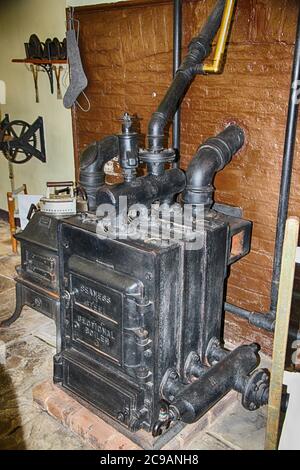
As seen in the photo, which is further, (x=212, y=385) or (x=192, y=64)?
(x=192, y=64)

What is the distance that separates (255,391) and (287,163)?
1151 mm

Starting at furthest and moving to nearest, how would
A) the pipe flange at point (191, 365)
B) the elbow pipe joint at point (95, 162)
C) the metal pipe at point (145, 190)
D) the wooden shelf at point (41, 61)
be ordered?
the wooden shelf at point (41, 61), the elbow pipe joint at point (95, 162), the pipe flange at point (191, 365), the metal pipe at point (145, 190)

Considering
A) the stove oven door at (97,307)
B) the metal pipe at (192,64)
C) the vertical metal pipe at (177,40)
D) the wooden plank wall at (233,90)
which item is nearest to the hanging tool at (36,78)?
the wooden plank wall at (233,90)

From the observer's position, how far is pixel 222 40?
2.25 metres

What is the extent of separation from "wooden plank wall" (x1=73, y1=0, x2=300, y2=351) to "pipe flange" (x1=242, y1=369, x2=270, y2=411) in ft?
2.34

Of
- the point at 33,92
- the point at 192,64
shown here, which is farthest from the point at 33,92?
the point at 192,64

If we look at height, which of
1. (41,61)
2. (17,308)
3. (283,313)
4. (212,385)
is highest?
(41,61)

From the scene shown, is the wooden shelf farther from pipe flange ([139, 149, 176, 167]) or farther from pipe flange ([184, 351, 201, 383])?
pipe flange ([184, 351, 201, 383])

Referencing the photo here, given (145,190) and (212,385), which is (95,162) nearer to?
(145,190)

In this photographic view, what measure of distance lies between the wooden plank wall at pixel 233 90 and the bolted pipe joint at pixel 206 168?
0.20 metres

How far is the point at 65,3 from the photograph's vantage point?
3.35m

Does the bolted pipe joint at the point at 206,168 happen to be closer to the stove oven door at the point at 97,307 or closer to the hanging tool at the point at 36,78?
the stove oven door at the point at 97,307

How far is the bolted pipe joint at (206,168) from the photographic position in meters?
2.20
